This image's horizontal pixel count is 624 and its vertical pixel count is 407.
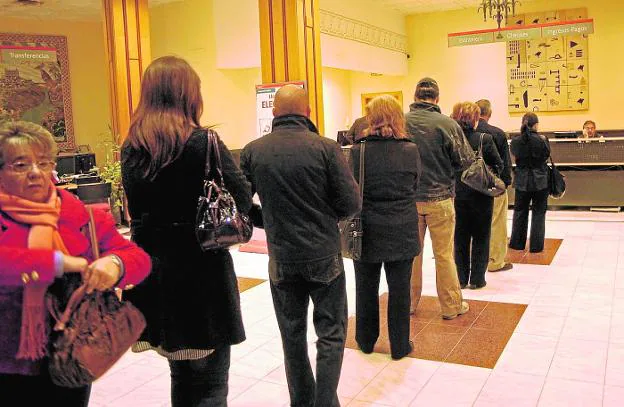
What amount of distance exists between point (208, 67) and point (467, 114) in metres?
6.65

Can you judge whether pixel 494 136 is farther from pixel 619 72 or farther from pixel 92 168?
pixel 619 72

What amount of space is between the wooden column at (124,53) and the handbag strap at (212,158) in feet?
23.1

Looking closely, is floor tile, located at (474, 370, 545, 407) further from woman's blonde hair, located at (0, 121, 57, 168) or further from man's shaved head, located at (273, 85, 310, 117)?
woman's blonde hair, located at (0, 121, 57, 168)

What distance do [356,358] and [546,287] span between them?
235 cm

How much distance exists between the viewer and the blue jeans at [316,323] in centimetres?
294

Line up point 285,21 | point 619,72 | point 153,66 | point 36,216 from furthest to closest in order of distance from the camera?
1. point 619,72
2. point 285,21
3. point 153,66
4. point 36,216

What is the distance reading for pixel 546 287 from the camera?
221 inches

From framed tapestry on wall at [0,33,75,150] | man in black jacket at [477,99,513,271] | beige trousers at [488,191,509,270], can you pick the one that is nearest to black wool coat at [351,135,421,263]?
man in black jacket at [477,99,513,271]

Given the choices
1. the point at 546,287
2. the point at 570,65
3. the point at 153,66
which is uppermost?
the point at 570,65

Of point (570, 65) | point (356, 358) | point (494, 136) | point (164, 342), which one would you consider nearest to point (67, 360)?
point (164, 342)

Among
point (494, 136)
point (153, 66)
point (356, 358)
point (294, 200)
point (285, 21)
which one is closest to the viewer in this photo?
point (153, 66)

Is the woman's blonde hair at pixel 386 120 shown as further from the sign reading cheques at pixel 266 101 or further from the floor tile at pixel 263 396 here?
the sign reading cheques at pixel 266 101

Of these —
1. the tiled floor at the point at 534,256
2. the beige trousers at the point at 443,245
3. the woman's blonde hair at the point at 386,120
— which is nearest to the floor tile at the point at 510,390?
the beige trousers at the point at 443,245

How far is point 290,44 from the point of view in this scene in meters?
6.95
